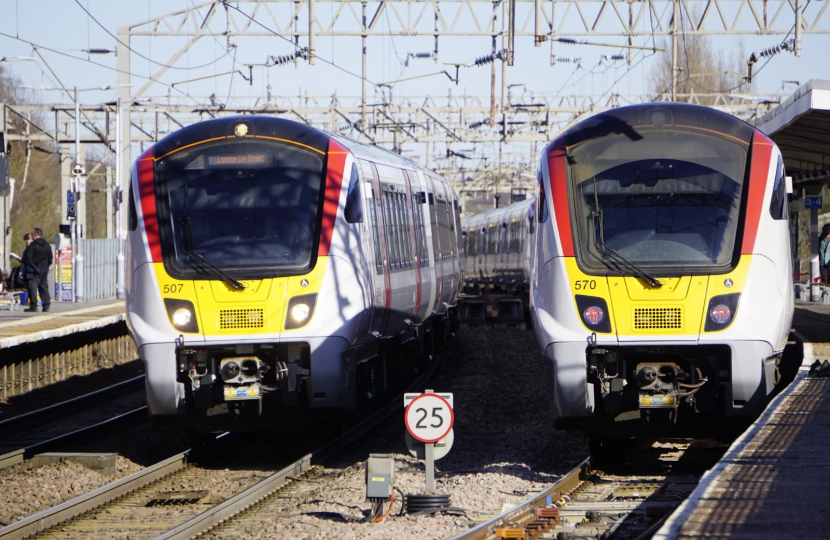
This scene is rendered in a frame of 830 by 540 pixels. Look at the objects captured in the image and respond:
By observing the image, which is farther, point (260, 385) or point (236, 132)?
point (236, 132)

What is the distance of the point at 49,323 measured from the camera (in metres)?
19.3

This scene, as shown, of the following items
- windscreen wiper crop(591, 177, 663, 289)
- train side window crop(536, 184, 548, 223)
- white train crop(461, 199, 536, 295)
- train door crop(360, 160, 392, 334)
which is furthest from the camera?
white train crop(461, 199, 536, 295)

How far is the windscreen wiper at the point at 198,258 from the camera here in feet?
35.4

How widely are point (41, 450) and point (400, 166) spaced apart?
579 centimetres

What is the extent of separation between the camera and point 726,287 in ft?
31.8

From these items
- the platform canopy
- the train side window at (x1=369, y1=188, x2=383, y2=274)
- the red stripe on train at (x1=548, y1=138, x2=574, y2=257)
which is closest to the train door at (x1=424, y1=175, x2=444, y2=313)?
the train side window at (x1=369, y1=188, x2=383, y2=274)

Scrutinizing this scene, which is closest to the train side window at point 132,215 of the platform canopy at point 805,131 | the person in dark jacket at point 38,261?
the platform canopy at point 805,131

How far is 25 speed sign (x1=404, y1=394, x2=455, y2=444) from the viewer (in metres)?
9.34

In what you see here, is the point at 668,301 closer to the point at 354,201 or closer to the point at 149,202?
the point at 354,201

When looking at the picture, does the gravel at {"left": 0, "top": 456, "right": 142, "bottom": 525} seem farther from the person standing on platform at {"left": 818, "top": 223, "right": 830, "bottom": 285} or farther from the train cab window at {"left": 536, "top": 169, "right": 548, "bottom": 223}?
the person standing on platform at {"left": 818, "top": 223, "right": 830, "bottom": 285}

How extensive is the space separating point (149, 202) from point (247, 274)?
120cm

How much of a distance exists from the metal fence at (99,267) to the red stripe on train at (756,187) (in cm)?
2418

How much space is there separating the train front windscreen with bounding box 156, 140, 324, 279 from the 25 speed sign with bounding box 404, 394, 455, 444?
217 cm

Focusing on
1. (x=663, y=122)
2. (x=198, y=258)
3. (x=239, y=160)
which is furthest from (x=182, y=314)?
(x=663, y=122)
